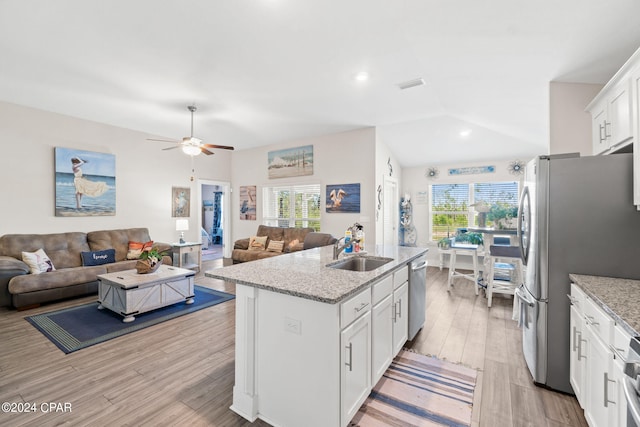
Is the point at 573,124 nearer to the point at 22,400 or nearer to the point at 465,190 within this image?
the point at 465,190

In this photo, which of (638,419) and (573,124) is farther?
(573,124)

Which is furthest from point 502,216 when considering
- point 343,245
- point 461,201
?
point 343,245

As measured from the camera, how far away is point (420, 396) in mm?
2021

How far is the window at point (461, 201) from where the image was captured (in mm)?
5762

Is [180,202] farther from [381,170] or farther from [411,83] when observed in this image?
[411,83]

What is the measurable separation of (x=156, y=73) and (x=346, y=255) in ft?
10.1

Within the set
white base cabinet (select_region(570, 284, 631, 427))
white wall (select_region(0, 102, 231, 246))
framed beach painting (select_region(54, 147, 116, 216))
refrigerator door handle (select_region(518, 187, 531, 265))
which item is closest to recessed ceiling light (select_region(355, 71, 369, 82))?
refrigerator door handle (select_region(518, 187, 531, 265))

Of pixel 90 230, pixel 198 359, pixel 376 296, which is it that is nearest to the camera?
pixel 376 296

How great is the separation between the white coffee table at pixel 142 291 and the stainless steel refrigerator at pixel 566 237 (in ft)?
12.7

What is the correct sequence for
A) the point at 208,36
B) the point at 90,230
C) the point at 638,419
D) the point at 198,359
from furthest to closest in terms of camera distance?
the point at 90,230 → the point at 208,36 → the point at 198,359 → the point at 638,419

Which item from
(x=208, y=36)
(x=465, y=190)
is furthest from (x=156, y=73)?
(x=465, y=190)

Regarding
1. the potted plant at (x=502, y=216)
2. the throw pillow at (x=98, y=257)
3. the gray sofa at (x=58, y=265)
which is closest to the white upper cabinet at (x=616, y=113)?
the potted plant at (x=502, y=216)

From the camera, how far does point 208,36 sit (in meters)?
2.66

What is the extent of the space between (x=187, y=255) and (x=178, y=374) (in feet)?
15.9
